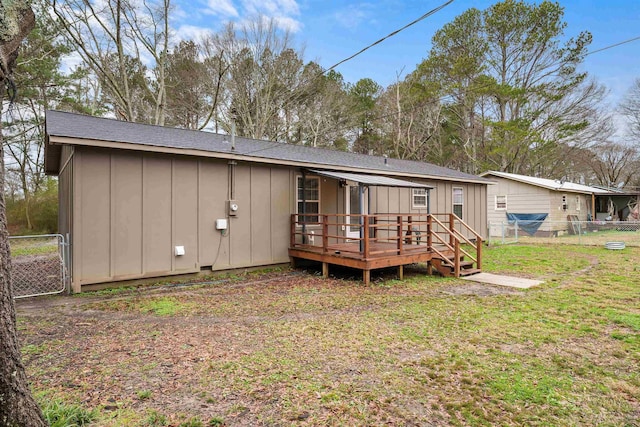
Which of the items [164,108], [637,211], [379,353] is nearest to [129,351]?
[379,353]

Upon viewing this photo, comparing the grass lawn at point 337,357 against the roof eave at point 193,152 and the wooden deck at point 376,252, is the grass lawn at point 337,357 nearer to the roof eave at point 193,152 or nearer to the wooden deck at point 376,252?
the wooden deck at point 376,252

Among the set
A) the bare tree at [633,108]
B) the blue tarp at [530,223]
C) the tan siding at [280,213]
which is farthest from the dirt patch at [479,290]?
the bare tree at [633,108]

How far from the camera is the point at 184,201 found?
269 inches

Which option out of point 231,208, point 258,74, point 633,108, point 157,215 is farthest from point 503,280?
point 633,108

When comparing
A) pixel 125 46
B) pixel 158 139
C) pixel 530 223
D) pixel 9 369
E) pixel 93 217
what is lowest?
pixel 9 369

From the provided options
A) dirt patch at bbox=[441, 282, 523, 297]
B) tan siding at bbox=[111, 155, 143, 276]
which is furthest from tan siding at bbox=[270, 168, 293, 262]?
dirt patch at bbox=[441, 282, 523, 297]

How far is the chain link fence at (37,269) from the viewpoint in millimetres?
6000

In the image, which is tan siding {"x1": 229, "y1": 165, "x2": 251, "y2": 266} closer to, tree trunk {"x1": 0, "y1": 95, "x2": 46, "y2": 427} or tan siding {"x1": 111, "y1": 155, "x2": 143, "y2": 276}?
tan siding {"x1": 111, "y1": 155, "x2": 143, "y2": 276}

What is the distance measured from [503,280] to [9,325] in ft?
24.4

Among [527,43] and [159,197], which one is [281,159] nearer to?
[159,197]

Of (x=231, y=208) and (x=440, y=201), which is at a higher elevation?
(x=440, y=201)

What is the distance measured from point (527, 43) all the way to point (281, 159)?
60.8 ft

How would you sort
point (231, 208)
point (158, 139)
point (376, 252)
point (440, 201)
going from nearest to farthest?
1. point (376, 252)
2. point (158, 139)
3. point (231, 208)
4. point (440, 201)

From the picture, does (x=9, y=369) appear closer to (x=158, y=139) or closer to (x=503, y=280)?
(x=158, y=139)
